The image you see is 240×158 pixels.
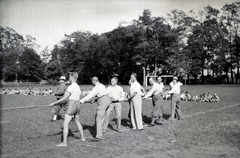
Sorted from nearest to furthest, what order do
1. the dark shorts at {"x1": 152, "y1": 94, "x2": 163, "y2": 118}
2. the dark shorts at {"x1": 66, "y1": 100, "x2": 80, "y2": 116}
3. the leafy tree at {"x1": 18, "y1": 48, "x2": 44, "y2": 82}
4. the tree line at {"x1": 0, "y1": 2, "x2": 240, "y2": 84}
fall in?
the dark shorts at {"x1": 66, "y1": 100, "x2": 80, "y2": 116} < the dark shorts at {"x1": 152, "y1": 94, "x2": 163, "y2": 118} < the tree line at {"x1": 0, "y1": 2, "x2": 240, "y2": 84} < the leafy tree at {"x1": 18, "y1": 48, "x2": 44, "y2": 82}

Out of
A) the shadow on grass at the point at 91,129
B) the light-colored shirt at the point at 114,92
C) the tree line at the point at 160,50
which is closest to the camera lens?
the shadow on grass at the point at 91,129

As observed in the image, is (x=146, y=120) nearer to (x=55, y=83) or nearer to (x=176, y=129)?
(x=176, y=129)

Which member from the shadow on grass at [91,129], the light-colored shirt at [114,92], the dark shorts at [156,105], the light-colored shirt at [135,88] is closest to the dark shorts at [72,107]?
the shadow on grass at [91,129]

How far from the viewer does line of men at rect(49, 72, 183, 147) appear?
7.83 m

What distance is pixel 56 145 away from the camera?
7.65 meters

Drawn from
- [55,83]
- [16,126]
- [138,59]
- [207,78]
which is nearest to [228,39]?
[207,78]

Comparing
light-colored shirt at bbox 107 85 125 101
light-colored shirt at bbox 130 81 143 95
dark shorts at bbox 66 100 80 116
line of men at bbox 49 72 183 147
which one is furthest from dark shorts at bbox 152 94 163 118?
dark shorts at bbox 66 100 80 116

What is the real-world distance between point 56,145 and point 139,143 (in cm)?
240

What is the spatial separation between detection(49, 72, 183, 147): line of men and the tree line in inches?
1548

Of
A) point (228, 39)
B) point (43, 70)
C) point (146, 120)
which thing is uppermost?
point (228, 39)

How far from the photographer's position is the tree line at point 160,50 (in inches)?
2345

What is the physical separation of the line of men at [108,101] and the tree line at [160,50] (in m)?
39.3

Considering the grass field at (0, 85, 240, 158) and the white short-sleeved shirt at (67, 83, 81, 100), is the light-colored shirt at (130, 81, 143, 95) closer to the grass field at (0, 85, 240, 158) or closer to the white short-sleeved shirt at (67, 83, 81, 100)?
the grass field at (0, 85, 240, 158)

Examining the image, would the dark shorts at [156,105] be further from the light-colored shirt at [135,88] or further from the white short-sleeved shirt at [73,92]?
the white short-sleeved shirt at [73,92]
